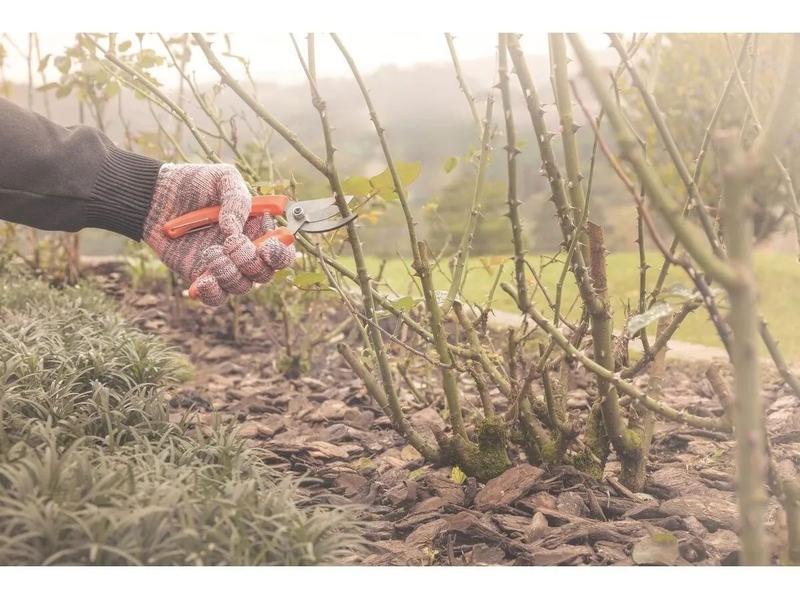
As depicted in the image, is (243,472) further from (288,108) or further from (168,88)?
(168,88)

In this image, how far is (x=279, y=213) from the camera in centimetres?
162

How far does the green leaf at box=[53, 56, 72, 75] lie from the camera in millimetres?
2742

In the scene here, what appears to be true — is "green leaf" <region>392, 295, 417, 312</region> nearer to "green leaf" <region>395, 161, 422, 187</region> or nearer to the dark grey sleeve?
"green leaf" <region>395, 161, 422, 187</region>

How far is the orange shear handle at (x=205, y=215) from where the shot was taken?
5.19 ft

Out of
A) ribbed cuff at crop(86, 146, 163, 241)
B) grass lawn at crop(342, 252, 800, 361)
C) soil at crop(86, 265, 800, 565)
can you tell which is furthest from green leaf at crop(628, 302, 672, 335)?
grass lawn at crop(342, 252, 800, 361)

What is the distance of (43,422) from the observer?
4.99 ft

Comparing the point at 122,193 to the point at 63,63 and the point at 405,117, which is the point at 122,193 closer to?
the point at 405,117

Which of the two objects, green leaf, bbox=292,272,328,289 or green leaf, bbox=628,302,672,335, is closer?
green leaf, bbox=628,302,672,335

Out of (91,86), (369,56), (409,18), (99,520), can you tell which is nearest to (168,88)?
(91,86)

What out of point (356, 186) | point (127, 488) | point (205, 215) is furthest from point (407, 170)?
point (127, 488)

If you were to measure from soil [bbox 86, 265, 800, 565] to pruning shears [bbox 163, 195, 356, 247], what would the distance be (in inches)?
15.7

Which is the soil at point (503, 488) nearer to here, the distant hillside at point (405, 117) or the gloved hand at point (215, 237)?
the gloved hand at point (215, 237)

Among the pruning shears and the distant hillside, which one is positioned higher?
the distant hillside

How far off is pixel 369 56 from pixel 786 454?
1321 mm
